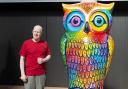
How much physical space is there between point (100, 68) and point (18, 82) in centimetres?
223

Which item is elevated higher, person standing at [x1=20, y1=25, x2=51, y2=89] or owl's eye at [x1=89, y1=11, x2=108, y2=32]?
owl's eye at [x1=89, y1=11, x2=108, y2=32]

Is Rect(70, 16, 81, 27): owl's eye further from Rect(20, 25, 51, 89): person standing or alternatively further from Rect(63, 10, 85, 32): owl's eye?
Rect(20, 25, 51, 89): person standing

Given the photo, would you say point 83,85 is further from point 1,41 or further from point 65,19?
point 1,41

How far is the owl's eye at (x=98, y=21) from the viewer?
3.07 meters

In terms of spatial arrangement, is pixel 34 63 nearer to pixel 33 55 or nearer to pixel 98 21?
pixel 33 55

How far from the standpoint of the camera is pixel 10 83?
506 centimetres

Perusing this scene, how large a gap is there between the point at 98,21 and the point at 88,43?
0.23 meters

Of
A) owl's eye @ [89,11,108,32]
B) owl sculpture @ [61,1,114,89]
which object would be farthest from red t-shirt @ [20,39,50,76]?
owl's eye @ [89,11,108,32]

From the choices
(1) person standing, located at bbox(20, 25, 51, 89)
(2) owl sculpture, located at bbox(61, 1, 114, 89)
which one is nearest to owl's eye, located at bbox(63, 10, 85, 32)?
(2) owl sculpture, located at bbox(61, 1, 114, 89)

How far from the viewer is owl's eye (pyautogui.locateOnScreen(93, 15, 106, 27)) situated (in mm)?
3068

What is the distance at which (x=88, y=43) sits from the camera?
306cm

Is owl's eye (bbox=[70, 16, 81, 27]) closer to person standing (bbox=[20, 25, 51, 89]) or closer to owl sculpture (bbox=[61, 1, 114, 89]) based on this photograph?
owl sculpture (bbox=[61, 1, 114, 89])

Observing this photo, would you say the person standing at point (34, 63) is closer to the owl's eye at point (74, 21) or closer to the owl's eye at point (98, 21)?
the owl's eye at point (74, 21)

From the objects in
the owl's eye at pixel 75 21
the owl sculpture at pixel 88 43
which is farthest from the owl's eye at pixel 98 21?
the owl's eye at pixel 75 21
